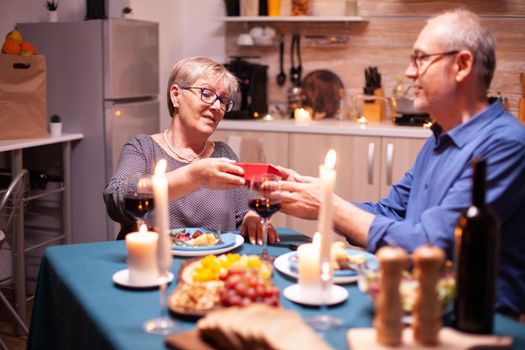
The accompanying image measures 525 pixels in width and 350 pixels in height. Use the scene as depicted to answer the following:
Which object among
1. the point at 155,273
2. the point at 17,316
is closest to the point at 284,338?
the point at 155,273

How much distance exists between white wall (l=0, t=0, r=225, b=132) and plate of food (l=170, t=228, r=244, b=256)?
2751 mm

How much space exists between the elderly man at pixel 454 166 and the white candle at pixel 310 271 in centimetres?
30

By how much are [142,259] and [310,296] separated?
1.33ft

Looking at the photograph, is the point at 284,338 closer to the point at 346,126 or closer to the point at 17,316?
the point at 17,316

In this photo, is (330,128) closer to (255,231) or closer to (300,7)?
(300,7)

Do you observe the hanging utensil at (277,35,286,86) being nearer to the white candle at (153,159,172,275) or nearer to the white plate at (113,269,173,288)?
the white plate at (113,269,173,288)

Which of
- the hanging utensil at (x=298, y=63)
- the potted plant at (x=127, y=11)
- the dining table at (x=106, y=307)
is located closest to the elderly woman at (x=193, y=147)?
the dining table at (x=106, y=307)

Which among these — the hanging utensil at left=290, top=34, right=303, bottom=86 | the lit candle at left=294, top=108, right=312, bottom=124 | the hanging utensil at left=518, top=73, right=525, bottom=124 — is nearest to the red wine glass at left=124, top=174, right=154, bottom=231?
the lit candle at left=294, top=108, right=312, bottom=124

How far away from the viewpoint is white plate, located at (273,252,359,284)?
1.69m

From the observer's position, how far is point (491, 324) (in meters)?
1.29

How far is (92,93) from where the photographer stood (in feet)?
13.4

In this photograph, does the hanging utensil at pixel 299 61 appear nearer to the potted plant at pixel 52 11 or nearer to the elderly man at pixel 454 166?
the potted plant at pixel 52 11

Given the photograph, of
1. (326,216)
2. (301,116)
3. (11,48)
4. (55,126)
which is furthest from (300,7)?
(326,216)

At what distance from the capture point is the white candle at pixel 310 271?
155 centimetres
